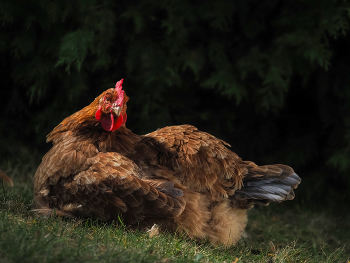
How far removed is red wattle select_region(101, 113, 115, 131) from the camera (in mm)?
2982

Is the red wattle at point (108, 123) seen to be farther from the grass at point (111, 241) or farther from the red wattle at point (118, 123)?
the grass at point (111, 241)

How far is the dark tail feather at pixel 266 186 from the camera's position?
10.5 feet

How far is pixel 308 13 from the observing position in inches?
170

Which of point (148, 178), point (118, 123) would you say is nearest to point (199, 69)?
point (118, 123)

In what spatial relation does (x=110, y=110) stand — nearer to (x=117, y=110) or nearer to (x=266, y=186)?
(x=117, y=110)

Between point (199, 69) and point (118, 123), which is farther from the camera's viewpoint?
point (199, 69)

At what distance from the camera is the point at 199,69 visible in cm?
454

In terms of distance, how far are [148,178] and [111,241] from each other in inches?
29.0

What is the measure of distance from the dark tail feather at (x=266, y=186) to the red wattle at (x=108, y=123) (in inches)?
49.4

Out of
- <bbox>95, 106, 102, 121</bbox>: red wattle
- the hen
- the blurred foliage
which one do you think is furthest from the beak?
the blurred foliage

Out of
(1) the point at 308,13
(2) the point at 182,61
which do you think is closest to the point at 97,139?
(2) the point at 182,61

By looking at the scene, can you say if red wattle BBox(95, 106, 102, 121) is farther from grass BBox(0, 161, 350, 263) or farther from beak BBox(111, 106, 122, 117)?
grass BBox(0, 161, 350, 263)

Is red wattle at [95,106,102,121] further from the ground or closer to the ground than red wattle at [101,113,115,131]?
further from the ground

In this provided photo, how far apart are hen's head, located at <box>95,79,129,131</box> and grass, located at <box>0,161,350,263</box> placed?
79 cm
